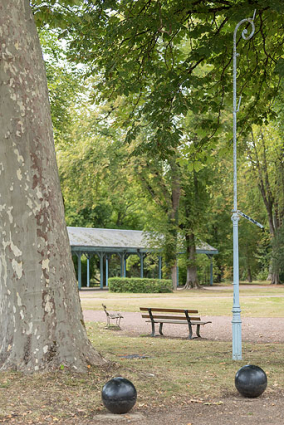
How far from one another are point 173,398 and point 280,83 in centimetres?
846

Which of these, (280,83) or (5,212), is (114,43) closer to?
(280,83)

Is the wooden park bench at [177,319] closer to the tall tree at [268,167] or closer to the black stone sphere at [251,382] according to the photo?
the black stone sphere at [251,382]

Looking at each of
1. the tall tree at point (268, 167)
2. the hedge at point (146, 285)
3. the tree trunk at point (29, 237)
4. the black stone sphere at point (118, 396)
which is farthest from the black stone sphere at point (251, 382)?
the tall tree at point (268, 167)

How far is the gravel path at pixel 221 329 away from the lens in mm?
13703

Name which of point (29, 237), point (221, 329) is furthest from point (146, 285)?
point (29, 237)

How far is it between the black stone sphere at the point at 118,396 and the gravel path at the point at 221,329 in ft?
24.3

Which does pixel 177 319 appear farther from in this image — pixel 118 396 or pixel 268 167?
pixel 268 167

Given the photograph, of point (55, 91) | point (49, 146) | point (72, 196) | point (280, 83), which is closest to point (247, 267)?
point (72, 196)

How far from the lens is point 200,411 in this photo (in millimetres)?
6254

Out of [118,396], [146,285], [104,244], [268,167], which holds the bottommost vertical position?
[118,396]

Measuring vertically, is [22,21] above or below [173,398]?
above

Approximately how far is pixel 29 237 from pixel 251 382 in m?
3.47

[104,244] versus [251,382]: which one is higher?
[104,244]

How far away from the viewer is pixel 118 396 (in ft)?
19.6
